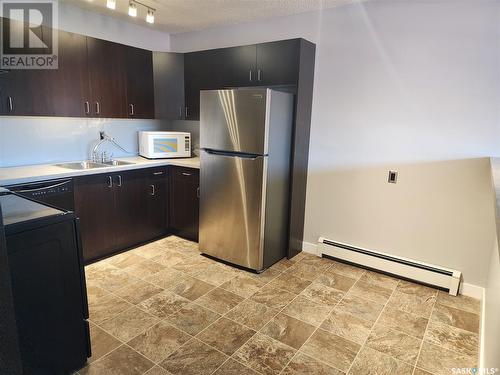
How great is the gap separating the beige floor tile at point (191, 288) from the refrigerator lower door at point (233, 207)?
1.47 ft

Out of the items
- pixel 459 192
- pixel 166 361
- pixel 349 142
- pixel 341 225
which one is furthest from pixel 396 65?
pixel 166 361

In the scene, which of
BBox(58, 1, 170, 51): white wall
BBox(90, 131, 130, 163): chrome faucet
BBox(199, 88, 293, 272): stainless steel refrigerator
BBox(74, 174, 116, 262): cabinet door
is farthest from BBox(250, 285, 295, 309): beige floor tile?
BBox(58, 1, 170, 51): white wall

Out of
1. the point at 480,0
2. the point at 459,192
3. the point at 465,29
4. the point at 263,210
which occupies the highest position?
the point at 480,0

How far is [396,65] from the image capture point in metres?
2.79

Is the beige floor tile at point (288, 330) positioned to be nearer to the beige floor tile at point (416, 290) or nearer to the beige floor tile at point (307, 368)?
the beige floor tile at point (307, 368)

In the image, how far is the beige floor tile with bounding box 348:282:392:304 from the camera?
2652 millimetres

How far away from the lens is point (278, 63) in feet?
10.1

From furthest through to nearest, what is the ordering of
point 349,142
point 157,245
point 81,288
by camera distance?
1. point 157,245
2. point 349,142
3. point 81,288

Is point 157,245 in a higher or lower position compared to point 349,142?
lower

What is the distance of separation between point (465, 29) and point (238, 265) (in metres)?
2.77

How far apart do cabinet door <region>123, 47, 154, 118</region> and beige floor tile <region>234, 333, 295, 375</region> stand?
8.94 feet

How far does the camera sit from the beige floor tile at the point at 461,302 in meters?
2.53

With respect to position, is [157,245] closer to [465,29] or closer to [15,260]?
[15,260]

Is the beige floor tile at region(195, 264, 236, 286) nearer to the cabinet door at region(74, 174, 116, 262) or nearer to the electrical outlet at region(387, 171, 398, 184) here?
the cabinet door at region(74, 174, 116, 262)
